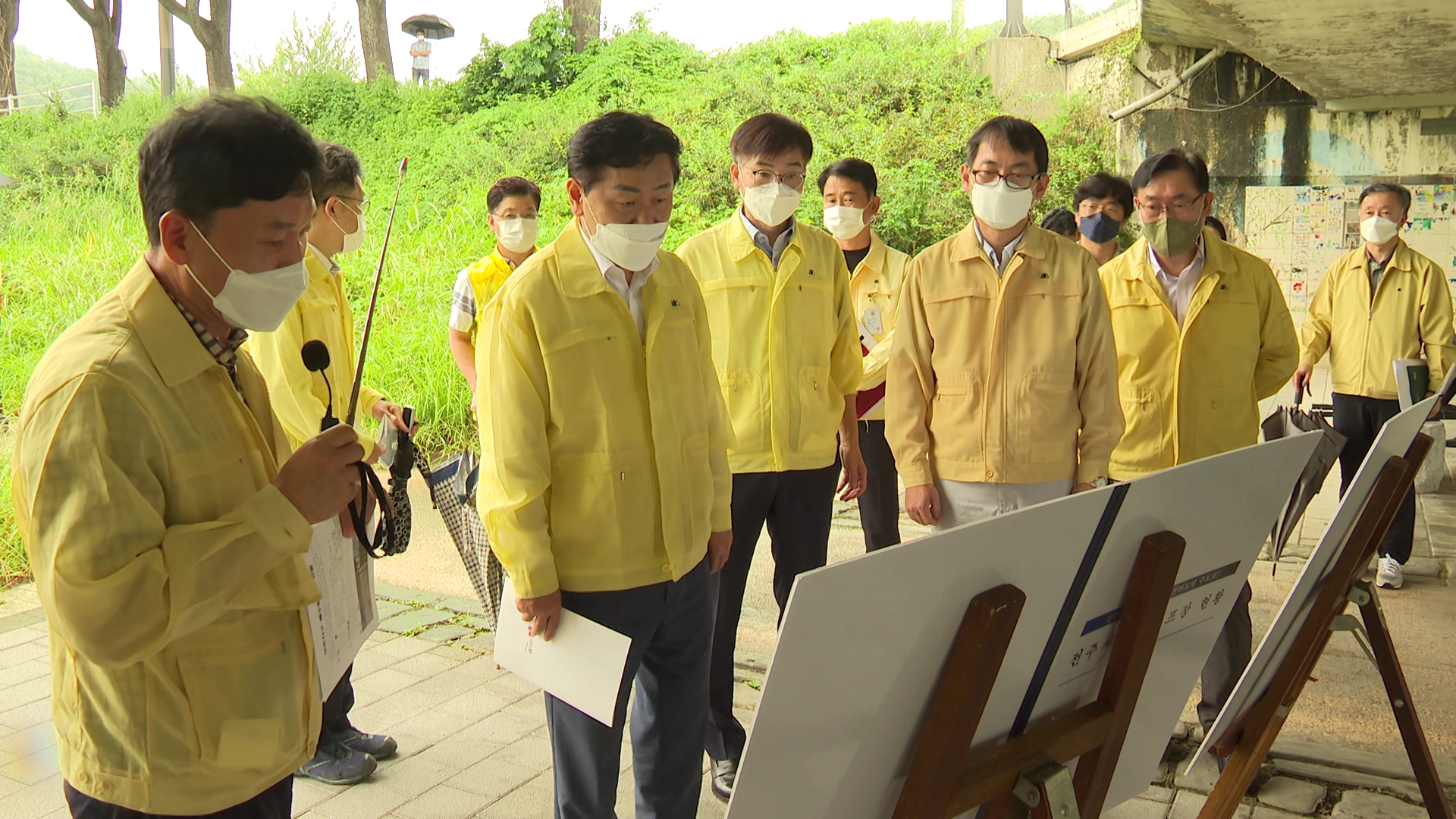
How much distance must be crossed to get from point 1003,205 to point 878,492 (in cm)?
145

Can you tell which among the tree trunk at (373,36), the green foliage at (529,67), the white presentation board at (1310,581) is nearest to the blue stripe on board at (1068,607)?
the white presentation board at (1310,581)

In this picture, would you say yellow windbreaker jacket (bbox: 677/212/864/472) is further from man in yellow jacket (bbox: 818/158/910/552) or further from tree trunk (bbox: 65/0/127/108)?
tree trunk (bbox: 65/0/127/108)

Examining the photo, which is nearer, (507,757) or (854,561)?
(854,561)

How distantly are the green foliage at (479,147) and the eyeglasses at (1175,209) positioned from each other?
5824mm

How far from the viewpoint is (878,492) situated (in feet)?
13.9

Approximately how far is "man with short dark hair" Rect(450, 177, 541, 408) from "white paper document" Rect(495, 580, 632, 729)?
3.23 metres

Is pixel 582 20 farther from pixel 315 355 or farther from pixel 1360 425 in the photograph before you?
pixel 315 355

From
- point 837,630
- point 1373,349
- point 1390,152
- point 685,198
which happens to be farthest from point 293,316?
point 685,198

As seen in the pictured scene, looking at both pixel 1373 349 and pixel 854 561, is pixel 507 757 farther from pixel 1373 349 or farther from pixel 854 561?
pixel 1373 349

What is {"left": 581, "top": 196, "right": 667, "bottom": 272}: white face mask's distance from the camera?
237 centimetres

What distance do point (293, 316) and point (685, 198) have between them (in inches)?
419

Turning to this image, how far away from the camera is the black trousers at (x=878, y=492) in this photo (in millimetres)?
4199

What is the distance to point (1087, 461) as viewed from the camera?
3.12 metres

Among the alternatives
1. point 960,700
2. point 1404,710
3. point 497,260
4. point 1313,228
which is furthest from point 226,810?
point 1313,228
